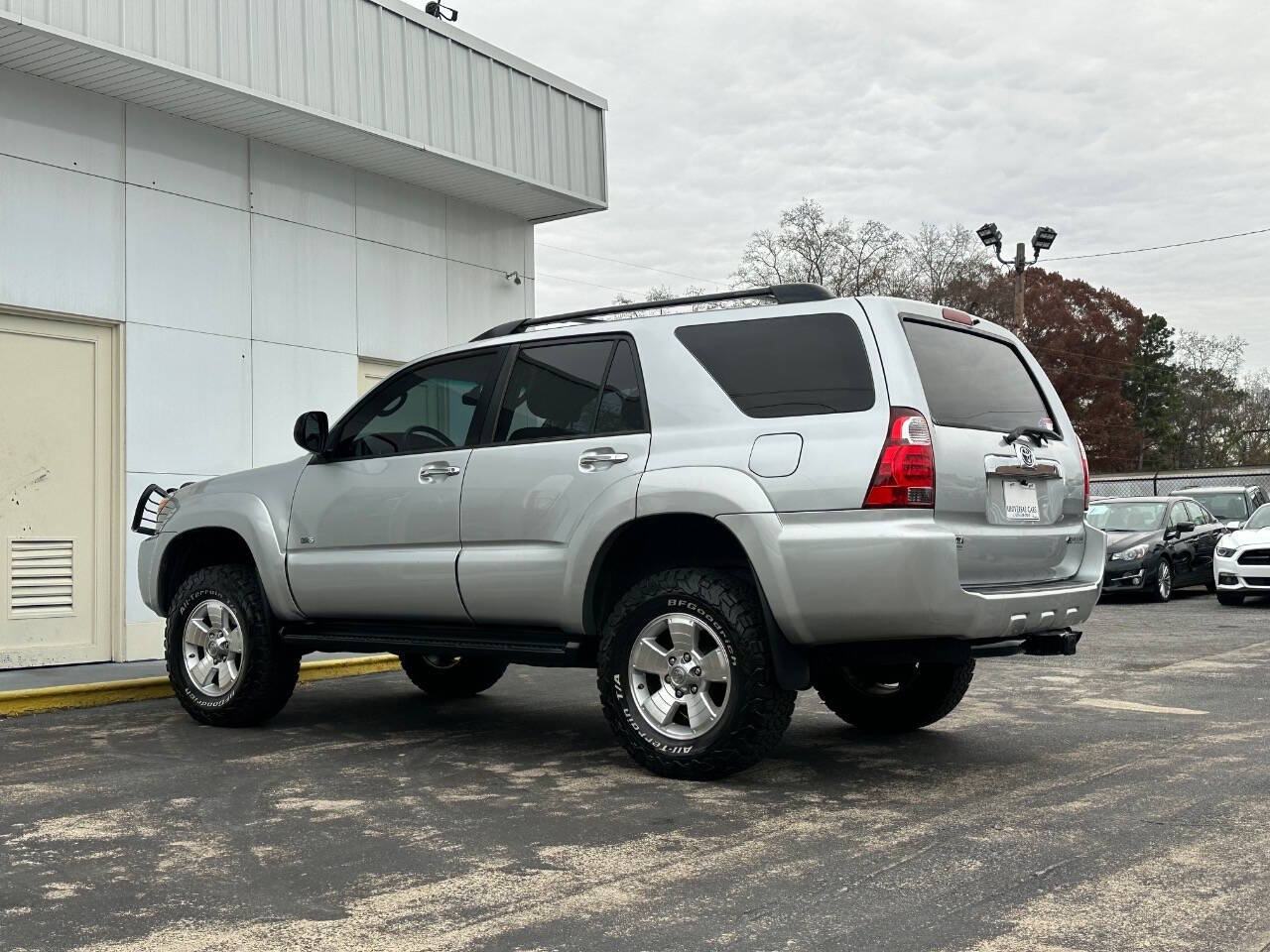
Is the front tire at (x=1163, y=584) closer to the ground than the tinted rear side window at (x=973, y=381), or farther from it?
closer to the ground

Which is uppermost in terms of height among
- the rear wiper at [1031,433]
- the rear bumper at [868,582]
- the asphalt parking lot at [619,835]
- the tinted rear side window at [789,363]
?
the tinted rear side window at [789,363]

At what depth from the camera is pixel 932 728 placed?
7.49 metres

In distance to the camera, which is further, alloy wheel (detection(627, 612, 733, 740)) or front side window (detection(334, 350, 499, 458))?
front side window (detection(334, 350, 499, 458))

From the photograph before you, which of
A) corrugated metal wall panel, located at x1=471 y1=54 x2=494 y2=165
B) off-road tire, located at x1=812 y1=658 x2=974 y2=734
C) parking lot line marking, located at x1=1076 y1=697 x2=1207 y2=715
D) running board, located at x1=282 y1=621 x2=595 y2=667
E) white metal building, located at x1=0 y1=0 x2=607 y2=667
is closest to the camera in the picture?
running board, located at x1=282 y1=621 x2=595 y2=667

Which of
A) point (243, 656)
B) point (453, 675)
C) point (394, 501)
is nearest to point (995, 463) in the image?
point (394, 501)

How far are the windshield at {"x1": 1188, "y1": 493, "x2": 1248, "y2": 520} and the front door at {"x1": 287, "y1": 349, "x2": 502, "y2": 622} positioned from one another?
19.6m

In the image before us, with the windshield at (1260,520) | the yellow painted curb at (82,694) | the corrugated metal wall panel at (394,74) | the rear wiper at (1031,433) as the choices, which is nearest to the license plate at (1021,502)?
the rear wiper at (1031,433)

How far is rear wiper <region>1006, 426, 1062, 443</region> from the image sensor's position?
5965mm

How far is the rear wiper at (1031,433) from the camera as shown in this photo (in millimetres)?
5965

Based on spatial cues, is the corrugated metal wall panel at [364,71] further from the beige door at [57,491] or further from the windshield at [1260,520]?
the windshield at [1260,520]

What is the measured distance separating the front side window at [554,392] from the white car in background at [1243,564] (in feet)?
43.1

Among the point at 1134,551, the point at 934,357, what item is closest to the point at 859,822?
the point at 934,357

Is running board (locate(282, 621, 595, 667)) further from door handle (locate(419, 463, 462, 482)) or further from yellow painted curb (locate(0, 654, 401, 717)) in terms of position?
yellow painted curb (locate(0, 654, 401, 717))

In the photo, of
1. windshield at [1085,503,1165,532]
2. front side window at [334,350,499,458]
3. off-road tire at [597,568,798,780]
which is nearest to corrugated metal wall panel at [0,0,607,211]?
front side window at [334,350,499,458]
